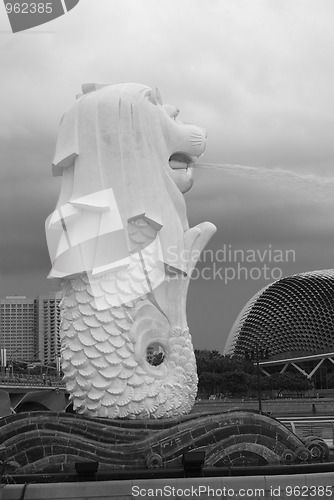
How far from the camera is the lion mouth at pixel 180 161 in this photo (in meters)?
15.0

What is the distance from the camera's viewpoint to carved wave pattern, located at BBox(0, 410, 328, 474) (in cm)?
1229

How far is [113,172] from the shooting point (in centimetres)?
1391

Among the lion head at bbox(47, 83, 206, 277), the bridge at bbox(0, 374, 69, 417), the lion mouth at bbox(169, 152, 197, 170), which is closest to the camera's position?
the lion head at bbox(47, 83, 206, 277)

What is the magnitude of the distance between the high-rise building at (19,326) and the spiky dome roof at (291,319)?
23665 millimetres

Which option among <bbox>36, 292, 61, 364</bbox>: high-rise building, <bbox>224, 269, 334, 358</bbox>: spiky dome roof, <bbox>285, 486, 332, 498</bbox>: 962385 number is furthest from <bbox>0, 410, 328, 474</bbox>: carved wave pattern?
<bbox>36, 292, 61, 364</bbox>: high-rise building

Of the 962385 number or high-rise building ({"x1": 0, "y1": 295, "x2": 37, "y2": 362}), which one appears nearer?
the 962385 number

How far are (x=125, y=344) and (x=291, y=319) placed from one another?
46871 millimetres

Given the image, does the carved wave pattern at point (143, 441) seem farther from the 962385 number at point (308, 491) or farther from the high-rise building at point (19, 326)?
the high-rise building at point (19, 326)

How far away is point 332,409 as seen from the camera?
33.2 metres

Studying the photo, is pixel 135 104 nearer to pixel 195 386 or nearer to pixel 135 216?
pixel 135 216

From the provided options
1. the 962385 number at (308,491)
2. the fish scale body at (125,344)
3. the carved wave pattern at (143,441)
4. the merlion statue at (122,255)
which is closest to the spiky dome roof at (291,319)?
the merlion statue at (122,255)

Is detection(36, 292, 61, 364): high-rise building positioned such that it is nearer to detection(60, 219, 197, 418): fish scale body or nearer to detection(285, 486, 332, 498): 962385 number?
detection(60, 219, 197, 418): fish scale body

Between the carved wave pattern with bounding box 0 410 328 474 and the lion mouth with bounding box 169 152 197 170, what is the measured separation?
16.0 ft

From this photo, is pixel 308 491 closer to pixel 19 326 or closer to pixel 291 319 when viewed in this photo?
pixel 291 319
